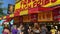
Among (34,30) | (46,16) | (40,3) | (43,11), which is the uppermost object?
(40,3)

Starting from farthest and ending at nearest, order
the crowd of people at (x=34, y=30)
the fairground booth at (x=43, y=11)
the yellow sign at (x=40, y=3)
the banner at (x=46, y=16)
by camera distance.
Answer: the banner at (x=46, y=16) < the crowd of people at (x=34, y=30) < the yellow sign at (x=40, y=3) < the fairground booth at (x=43, y=11)

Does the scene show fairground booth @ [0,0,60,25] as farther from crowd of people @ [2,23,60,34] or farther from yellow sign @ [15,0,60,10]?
crowd of people @ [2,23,60,34]

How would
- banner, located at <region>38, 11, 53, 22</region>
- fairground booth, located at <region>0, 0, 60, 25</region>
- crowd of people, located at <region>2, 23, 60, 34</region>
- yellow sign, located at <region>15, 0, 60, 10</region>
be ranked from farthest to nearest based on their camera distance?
1. banner, located at <region>38, 11, 53, 22</region>
2. crowd of people, located at <region>2, 23, 60, 34</region>
3. yellow sign, located at <region>15, 0, 60, 10</region>
4. fairground booth, located at <region>0, 0, 60, 25</region>

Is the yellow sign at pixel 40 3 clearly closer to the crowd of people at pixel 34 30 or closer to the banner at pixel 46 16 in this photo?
the banner at pixel 46 16

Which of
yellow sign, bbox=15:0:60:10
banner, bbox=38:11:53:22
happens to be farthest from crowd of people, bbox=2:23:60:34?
yellow sign, bbox=15:0:60:10

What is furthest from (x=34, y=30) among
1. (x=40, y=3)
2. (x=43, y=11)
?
(x=43, y=11)

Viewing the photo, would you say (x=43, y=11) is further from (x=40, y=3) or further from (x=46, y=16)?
(x=40, y=3)

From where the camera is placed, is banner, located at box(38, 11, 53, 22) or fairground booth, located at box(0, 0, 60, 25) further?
banner, located at box(38, 11, 53, 22)

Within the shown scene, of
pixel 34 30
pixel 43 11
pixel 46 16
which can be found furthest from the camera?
pixel 46 16

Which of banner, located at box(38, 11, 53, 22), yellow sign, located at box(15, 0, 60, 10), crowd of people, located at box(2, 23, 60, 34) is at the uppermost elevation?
yellow sign, located at box(15, 0, 60, 10)

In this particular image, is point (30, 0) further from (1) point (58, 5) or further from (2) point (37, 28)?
(1) point (58, 5)

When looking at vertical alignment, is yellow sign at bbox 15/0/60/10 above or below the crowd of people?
above

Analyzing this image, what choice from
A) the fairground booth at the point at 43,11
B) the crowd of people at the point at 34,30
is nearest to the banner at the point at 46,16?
the fairground booth at the point at 43,11

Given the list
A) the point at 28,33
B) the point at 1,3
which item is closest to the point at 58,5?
the point at 28,33
